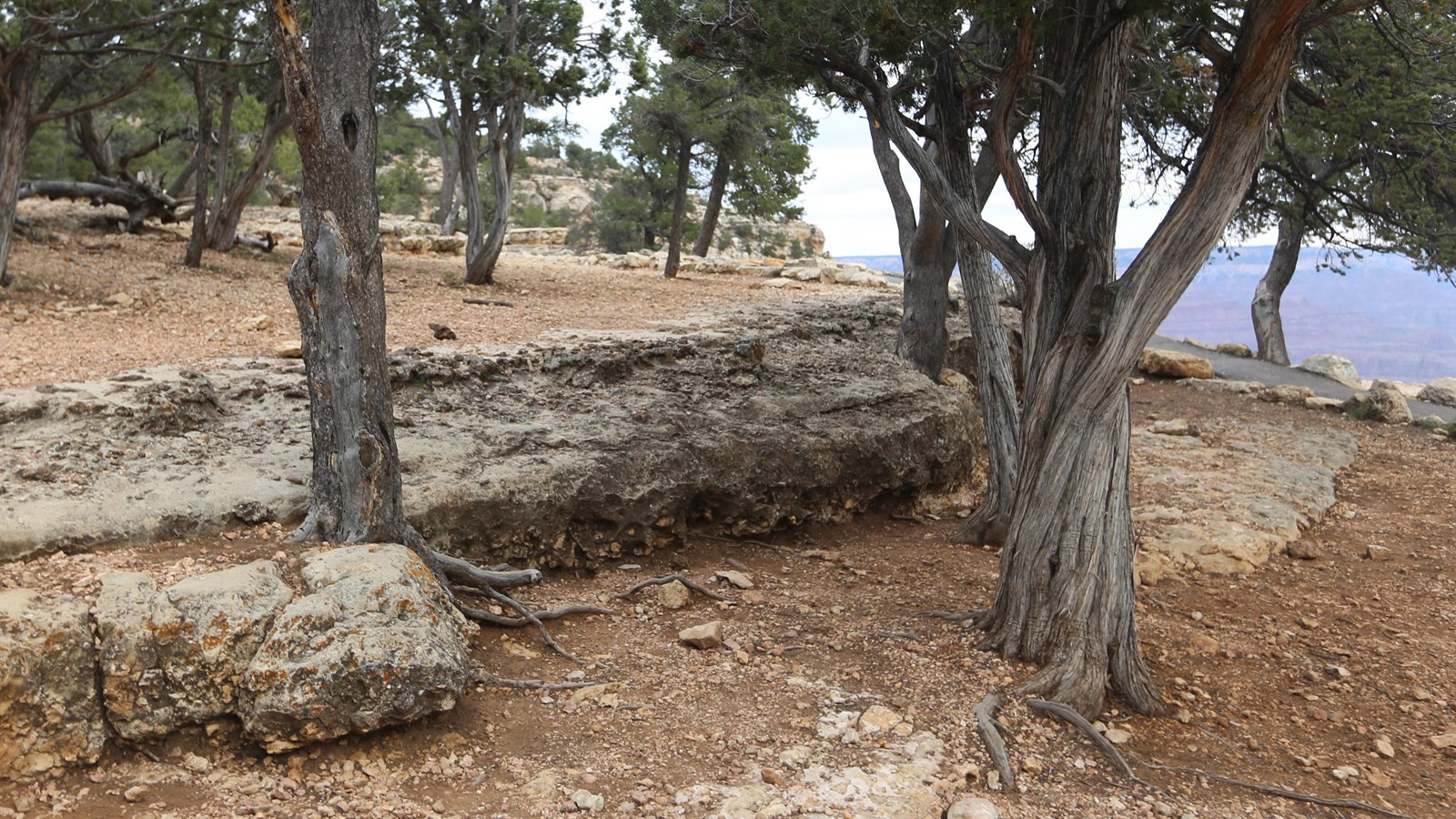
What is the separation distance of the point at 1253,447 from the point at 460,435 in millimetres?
9086

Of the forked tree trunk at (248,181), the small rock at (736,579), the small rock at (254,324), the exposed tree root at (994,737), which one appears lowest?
the small rock at (736,579)

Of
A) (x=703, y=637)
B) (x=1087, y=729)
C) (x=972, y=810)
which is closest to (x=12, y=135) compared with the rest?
(x=703, y=637)

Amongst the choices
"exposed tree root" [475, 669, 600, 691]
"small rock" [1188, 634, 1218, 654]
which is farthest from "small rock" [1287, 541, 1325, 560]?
"exposed tree root" [475, 669, 600, 691]

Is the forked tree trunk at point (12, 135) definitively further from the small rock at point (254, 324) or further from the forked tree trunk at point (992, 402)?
the forked tree trunk at point (992, 402)

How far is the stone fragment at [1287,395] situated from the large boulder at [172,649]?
1481 cm

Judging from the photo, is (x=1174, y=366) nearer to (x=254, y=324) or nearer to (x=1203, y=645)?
(x=1203, y=645)

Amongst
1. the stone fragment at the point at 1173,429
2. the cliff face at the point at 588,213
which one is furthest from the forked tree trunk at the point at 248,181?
the cliff face at the point at 588,213

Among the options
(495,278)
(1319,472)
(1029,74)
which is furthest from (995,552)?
(495,278)

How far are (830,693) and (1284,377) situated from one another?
15809 mm

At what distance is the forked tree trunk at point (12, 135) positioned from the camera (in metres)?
10.2

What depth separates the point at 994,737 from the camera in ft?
14.6

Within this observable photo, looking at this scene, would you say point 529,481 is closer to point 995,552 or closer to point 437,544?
point 437,544

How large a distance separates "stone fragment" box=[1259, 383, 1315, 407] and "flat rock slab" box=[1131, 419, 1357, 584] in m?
2.42

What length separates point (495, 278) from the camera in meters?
15.5
